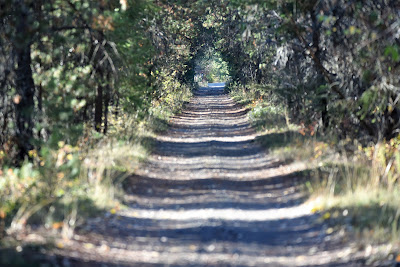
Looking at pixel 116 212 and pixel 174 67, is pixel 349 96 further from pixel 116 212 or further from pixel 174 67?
pixel 174 67

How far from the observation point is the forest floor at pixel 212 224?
6.83m

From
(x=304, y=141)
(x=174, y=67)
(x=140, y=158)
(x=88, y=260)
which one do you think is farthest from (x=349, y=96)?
Answer: (x=174, y=67)

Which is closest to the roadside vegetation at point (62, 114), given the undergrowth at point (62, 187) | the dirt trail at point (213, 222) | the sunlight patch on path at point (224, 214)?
the undergrowth at point (62, 187)

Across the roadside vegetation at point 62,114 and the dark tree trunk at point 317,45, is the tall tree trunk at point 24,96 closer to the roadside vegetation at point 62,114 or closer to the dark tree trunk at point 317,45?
the roadside vegetation at point 62,114

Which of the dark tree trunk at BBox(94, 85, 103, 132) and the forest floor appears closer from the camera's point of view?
the forest floor

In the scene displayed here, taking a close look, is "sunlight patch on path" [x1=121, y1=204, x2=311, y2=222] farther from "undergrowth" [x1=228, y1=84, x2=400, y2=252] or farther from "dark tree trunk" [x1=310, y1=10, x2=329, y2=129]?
"dark tree trunk" [x1=310, y1=10, x2=329, y2=129]

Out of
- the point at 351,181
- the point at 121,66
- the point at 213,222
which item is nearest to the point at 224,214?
the point at 213,222

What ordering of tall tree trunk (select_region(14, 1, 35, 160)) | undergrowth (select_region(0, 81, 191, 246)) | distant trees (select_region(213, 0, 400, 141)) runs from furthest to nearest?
distant trees (select_region(213, 0, 400, 141)) < tall tree trunk (select_region(14, 1, 35, 160)) < undergrowth (select_region(0, 81, 191, 246))

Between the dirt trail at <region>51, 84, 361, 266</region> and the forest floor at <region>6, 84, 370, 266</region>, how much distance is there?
0.5 inches

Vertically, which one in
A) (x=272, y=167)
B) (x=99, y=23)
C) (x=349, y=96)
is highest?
(x=99, y=23)

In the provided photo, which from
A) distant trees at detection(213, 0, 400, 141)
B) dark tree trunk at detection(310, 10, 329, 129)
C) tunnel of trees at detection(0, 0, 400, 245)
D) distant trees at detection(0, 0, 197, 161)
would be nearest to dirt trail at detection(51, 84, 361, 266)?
tunnel of trees at detection(0, 0, 400, 245)

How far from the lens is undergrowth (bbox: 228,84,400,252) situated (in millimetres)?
7535

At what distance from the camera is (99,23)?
11906 millimetres

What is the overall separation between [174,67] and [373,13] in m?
24.9
